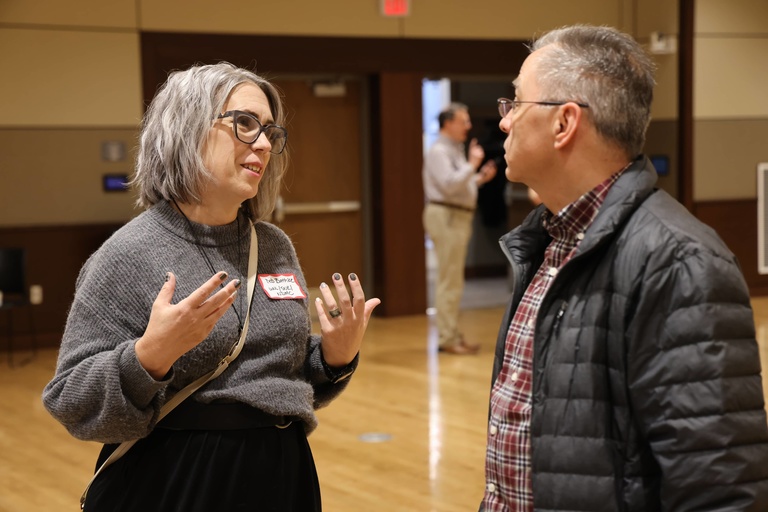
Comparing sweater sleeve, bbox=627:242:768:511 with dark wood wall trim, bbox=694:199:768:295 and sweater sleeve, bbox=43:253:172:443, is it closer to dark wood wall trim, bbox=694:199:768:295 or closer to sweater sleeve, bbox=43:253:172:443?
sweater sleeve, bbox=43:253:172:443

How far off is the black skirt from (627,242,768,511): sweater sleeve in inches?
37.6

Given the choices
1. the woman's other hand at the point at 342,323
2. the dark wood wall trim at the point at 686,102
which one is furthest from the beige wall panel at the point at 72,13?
the woman's other hand at the point at 342,323

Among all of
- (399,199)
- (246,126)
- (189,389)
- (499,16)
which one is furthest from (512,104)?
(499,16)

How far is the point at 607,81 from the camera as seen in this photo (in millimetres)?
1609

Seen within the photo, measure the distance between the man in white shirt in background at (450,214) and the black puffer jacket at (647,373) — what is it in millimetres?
6001

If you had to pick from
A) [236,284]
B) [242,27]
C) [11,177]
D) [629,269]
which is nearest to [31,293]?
[11,177]

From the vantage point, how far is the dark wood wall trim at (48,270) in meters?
8.19

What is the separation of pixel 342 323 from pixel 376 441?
304 centimetres

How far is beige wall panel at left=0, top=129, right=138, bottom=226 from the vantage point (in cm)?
817

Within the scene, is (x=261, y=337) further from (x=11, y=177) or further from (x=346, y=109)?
(x=346, y=109)

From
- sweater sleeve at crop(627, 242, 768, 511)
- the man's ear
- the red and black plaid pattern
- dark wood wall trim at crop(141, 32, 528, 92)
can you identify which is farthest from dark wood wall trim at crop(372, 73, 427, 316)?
sweater sleeve at crop(627, 242, 768, 511)

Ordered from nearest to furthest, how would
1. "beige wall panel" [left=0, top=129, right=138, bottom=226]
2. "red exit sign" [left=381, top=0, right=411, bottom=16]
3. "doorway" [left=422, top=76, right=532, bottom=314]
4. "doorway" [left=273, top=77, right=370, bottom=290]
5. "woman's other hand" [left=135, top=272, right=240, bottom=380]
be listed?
1. "woman's other hand" [left=135, top=272, right=240, bottom=380]
2. "beige wall panel" [left=0, top=129, right=138, bottom=226]
3. "red exit sign" [left=381, top=0, right=411, bottom=16]
4. "doorway" [left=273, top=77, right=370, bottom=290]
5. "doorway" [left=422, top=76, right=532, bottom=314]

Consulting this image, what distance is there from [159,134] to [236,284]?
1.67ft

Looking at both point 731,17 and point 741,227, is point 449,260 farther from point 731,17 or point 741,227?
point 731,17
